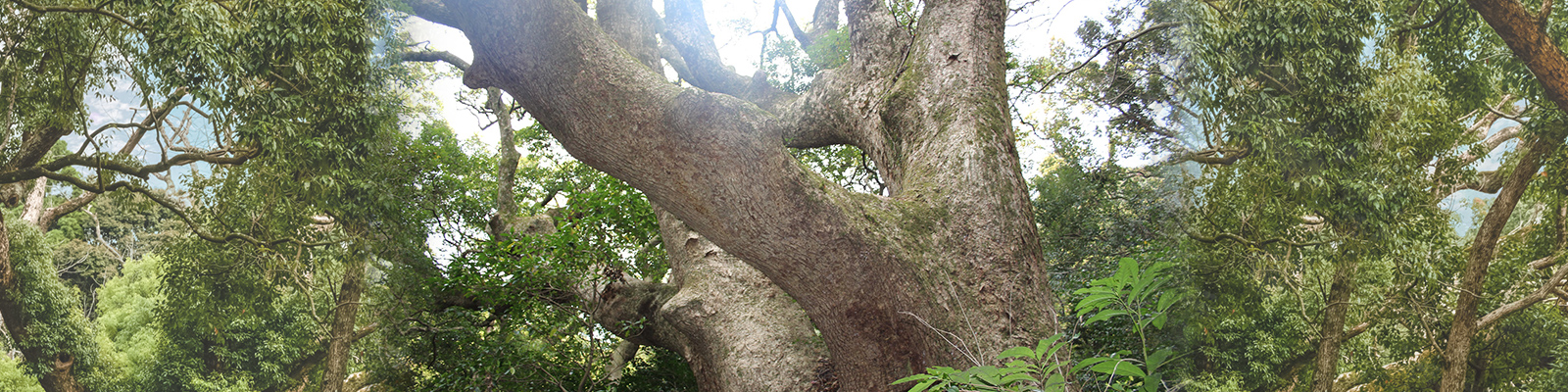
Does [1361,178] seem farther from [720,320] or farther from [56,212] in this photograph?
[56,212]

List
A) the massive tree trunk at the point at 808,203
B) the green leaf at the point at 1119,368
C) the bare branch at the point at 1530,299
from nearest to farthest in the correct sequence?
1. the green leaf at the point at 1119,368
2. the massive tree trunk at the point at 808,203
3. the bare branch at the point at 1530,299

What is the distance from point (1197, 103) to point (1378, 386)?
4.89ft

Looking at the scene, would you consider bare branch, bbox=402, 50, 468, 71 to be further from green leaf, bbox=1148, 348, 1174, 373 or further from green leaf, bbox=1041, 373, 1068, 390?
green leaf, bbox=1148, 348, 1174, 373

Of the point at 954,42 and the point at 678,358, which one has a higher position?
the point at 954,42

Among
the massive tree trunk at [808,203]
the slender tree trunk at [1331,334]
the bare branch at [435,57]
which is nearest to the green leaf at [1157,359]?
the massive tree trunk at [808,203]

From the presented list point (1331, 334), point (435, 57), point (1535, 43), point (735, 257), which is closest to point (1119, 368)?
point (735, 257)

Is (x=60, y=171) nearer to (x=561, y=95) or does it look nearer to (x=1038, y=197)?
(x=561, y=95)

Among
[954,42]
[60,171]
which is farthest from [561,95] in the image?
[60,171]

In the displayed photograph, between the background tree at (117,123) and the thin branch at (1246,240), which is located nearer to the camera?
the background tree at (117,123)

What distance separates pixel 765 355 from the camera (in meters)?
2.83

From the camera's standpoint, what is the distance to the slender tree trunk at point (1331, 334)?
3182 millimetres

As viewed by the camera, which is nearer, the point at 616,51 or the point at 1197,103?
the point at 616,51

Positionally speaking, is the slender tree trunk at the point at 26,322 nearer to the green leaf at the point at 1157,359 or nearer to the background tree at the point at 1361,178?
the green leaf at the point at 1157,359

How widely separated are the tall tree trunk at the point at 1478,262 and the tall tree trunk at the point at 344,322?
16.3ft
